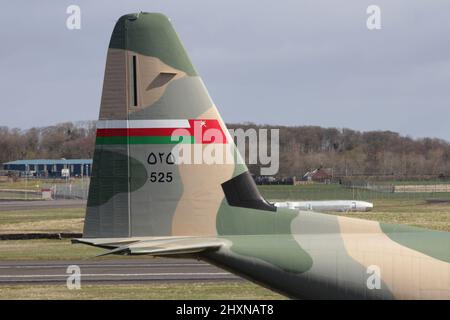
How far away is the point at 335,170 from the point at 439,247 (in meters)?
81.2

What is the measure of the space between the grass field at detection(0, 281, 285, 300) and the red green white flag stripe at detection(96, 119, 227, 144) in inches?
378

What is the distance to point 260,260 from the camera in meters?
12.9

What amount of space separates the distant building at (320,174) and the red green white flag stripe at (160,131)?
80758 mm

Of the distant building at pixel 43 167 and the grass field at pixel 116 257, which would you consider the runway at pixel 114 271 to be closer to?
the grass field at pixel 116 257

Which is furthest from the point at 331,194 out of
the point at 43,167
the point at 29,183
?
the point at 43,167

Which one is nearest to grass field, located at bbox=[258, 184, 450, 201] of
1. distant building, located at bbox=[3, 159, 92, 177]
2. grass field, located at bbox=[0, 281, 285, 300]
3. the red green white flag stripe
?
grass field, located at bbox=[0, 281, 285, 300]

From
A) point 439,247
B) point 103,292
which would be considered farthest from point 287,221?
point 103,292

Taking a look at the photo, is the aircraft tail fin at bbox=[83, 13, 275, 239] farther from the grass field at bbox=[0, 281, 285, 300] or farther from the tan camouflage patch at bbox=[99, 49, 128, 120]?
the grass field at bbox=[0, 281, 285, 300]

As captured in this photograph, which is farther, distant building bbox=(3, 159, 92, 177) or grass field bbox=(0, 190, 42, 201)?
distant building bbox=(3, 159, 92, 177)

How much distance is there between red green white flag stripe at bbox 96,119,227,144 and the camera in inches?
536

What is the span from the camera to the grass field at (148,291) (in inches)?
903

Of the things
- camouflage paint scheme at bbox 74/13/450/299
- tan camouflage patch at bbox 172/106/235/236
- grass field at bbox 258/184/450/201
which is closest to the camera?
camouflage paint scheme at bbox 74/13/450/299

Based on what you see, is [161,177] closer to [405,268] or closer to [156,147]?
[156,147]
